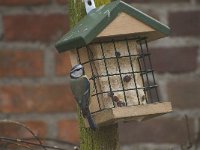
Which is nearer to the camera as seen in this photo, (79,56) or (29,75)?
(79,56)

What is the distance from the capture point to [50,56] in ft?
4.80

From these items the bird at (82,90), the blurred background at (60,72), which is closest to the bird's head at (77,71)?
the bird at (82,90)

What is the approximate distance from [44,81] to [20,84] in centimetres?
5

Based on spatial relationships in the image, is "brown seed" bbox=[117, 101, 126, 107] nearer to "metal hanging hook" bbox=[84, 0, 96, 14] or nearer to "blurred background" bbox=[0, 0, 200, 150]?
"metal hanging hook" bbox=[84, 0, 96, 14]

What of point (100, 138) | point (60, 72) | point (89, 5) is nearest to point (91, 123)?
point (100, 138)

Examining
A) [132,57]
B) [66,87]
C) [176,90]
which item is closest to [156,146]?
[176,90]

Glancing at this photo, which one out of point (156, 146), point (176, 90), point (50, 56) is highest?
point (50, 56)

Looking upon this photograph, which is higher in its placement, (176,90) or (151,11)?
(151,11)

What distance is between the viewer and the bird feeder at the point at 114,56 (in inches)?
37.8

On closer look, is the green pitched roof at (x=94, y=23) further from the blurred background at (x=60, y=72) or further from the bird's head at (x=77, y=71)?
the blurred background at (x=60, y=72)

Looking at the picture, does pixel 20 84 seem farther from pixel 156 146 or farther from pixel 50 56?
pixel 156 146

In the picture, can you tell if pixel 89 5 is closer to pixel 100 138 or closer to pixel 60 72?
pixel 100 138

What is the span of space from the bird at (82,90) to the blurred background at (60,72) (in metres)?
0.49

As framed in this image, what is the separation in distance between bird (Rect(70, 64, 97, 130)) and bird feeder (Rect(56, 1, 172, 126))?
22 mm
